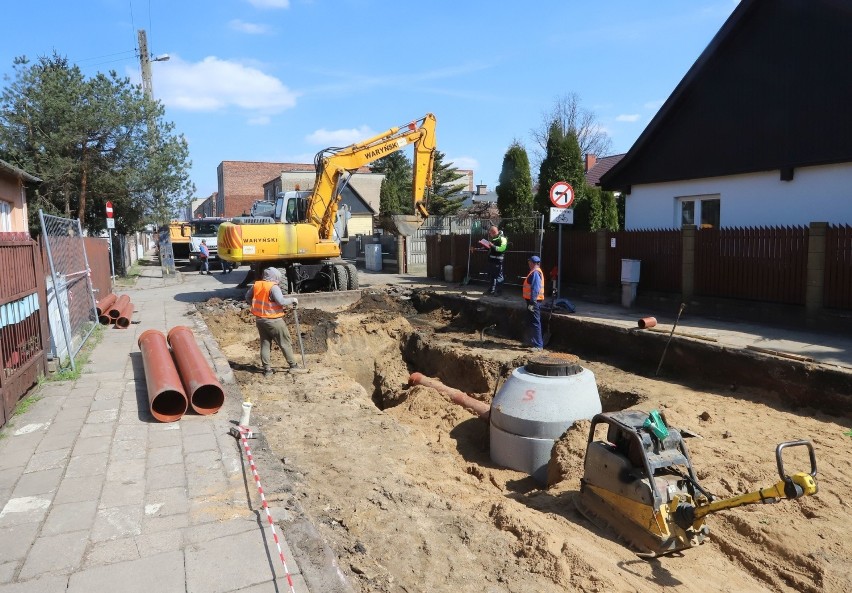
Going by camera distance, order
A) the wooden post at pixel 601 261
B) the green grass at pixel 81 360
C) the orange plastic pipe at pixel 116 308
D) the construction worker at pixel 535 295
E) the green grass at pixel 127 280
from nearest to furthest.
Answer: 1. the green grass at pixel 81 360
2. the construction worker at pixel 535 295
3. the orange plastic pipe at pixel 116 308
4. the wooden post at pixel 601 261
5. the green grass at pixel 127 280

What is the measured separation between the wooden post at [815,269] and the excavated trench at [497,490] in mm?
2901

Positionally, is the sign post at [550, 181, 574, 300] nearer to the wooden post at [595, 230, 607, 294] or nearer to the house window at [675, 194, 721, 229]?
the wooden post at [595, 230, 607, 294]

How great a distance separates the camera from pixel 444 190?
54281mm

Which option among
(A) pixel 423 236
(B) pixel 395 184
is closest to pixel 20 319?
(A) pixel 423 236

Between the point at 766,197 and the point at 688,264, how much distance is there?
8.35 feet

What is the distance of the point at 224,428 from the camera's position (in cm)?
621

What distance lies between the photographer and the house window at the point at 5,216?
16319 mm

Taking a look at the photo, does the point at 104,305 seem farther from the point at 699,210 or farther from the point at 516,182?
the point at 516,182

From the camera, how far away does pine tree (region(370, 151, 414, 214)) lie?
44750mm

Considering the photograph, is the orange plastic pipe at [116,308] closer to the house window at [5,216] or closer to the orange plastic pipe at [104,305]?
the orange plastic pipe at [104,305]

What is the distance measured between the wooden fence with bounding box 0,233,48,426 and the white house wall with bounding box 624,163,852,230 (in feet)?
43.3

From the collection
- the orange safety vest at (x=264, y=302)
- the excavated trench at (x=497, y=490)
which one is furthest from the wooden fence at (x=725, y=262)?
the orange safety vest at (x=264, y=302)

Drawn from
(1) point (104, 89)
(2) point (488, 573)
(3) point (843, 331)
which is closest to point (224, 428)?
(2) point (488, 573)

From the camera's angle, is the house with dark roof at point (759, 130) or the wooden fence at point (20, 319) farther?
the house with dark roof at point (759, 130)
